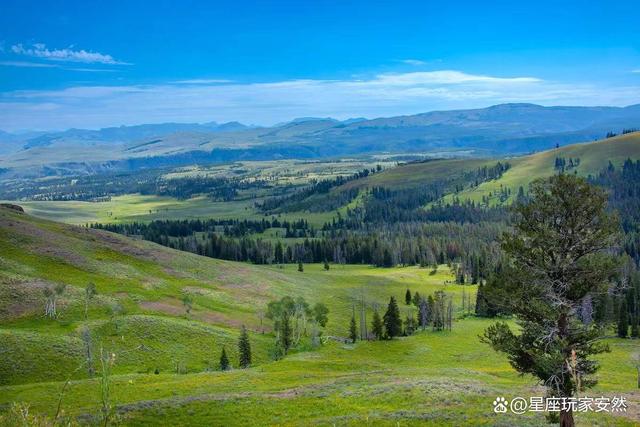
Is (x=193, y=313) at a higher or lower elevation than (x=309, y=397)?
lower

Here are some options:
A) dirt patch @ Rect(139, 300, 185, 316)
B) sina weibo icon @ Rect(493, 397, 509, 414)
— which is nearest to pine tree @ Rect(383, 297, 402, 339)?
dirt patch @ Rect(139, 300, 185, 316)

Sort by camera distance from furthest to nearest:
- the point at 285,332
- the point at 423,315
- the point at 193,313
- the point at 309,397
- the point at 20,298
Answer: the point at 423,315
the point at 193,313
the point at 20,298
the point at 285,332
the point at 309,397

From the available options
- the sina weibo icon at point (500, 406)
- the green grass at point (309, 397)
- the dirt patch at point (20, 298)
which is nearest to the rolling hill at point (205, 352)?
the green grass at point (309, 397)

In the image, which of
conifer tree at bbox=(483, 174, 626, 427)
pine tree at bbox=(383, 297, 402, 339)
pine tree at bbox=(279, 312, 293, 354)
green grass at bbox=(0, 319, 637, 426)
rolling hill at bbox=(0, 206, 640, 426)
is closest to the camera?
conifer tree at bbox=(483, 174, 626, 427)

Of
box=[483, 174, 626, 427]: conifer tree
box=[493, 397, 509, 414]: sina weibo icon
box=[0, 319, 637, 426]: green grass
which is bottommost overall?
box=[0, 319, 637, 426]: green grass

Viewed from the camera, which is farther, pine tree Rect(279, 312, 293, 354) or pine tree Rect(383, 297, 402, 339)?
pine tree Rect(383, 297, 402, 339)

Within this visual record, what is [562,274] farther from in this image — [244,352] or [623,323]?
[623,323]

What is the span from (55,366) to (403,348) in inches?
2500

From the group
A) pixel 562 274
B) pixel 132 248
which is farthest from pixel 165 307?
pixel 562 274

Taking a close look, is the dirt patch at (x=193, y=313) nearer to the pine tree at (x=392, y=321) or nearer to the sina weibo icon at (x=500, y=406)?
the pine tree at (x=392, y=321)

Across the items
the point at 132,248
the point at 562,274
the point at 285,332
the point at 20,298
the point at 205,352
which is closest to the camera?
the point at 562,274

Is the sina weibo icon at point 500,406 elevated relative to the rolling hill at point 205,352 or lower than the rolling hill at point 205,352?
elevated

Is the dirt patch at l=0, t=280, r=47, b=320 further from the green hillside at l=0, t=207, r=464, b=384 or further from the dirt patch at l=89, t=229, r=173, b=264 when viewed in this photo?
the dirt patch at l=89, t=229, r=173, b=264

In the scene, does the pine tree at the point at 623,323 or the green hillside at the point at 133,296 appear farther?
the pine tree at the point at 623,323
